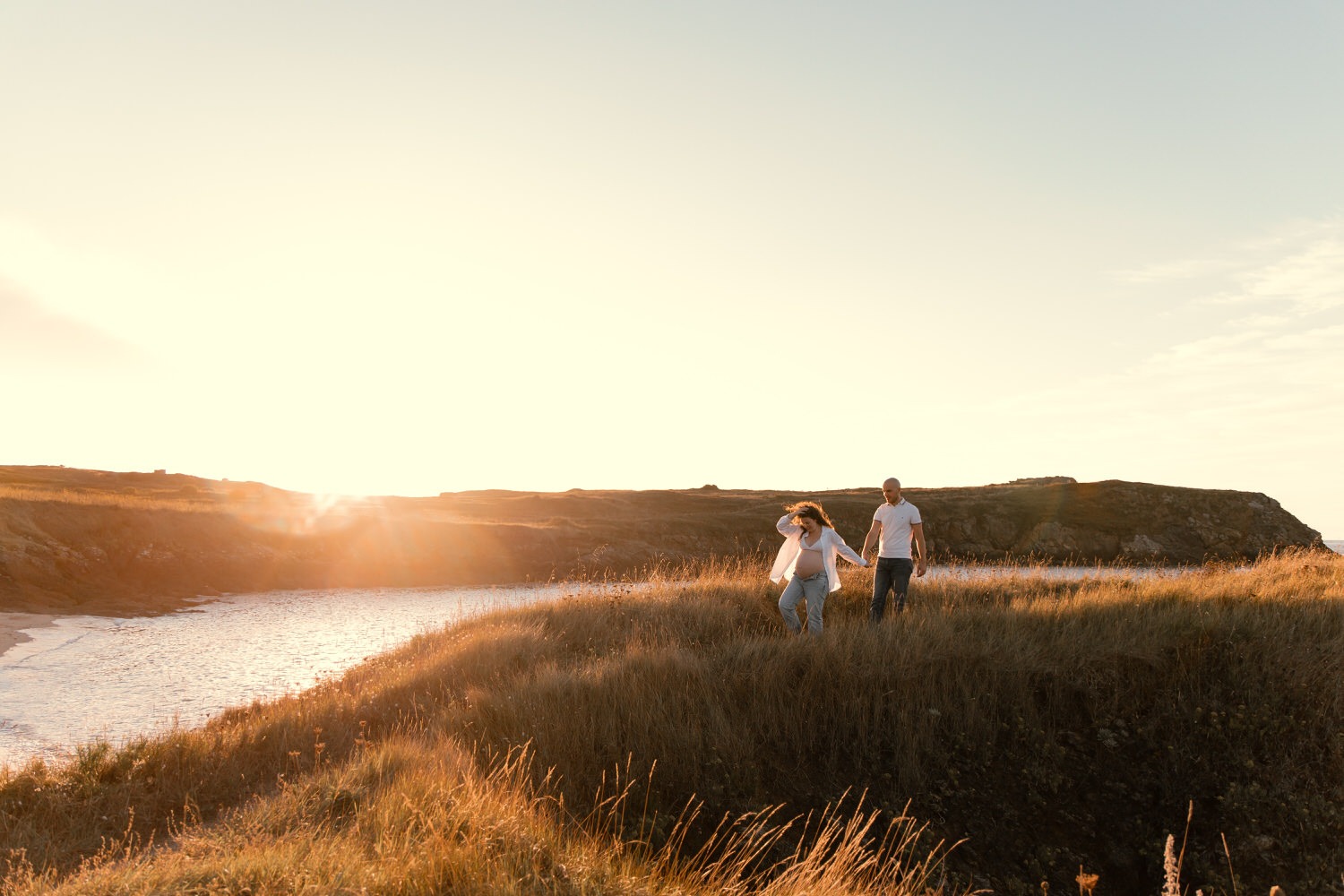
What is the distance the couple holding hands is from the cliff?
55.6ft

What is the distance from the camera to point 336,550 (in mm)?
37688

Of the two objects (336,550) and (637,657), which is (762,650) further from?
(336,550)

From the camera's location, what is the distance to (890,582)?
12945 mm

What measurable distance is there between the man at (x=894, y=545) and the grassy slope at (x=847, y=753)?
2.06 feet

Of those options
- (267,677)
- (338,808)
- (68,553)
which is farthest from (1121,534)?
(68,553)

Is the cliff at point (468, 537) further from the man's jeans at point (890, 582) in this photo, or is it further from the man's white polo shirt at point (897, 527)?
the man's white polo shirt at point (897, 527)

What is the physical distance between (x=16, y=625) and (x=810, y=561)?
76.2ft

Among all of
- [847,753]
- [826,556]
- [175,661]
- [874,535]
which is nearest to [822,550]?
[826,556]

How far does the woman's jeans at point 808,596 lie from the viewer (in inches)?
472

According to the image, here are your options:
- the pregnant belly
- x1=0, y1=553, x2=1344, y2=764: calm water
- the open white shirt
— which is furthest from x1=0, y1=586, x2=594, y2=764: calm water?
the pregnant belly

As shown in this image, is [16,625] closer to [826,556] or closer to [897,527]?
[826,556]

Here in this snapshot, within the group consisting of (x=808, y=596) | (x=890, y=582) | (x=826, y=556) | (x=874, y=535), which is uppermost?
(x=874, y=535)

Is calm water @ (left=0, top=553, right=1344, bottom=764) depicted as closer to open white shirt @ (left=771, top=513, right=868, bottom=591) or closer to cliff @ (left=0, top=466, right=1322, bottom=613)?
cliff @ (left=0, top=466, right=1322, bottom=613)

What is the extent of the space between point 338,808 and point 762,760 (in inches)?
181
